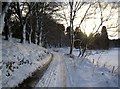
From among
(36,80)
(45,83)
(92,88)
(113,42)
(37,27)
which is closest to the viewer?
(92,88)

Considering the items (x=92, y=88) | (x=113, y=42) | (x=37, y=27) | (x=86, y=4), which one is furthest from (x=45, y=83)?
(x=113, y=42)

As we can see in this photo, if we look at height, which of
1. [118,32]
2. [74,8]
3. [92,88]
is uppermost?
[74,8]

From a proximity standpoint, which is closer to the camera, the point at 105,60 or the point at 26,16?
the point at 26,16

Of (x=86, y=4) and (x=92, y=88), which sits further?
(x=86, y=4)

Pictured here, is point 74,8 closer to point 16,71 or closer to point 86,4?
point 86,4

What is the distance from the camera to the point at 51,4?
1441 inches

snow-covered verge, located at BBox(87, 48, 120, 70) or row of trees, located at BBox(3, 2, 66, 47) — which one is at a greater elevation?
row of trees, located at BBox(3, 2, 66, 47)

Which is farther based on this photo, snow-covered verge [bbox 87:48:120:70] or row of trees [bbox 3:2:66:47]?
row of trees [bbox 3:2:66:47]

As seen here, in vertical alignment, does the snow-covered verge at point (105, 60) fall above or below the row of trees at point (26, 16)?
below

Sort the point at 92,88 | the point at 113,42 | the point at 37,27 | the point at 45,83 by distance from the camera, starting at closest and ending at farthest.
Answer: the point at 92,88, the point at 45,83, the point at 37,27, the point at 113,42

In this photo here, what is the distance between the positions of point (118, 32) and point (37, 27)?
59.6 feet

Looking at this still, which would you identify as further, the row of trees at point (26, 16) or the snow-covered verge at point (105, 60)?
the row of trees at point (26, 16)

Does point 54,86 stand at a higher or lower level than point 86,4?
lower

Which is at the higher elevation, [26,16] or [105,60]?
[26,16]
